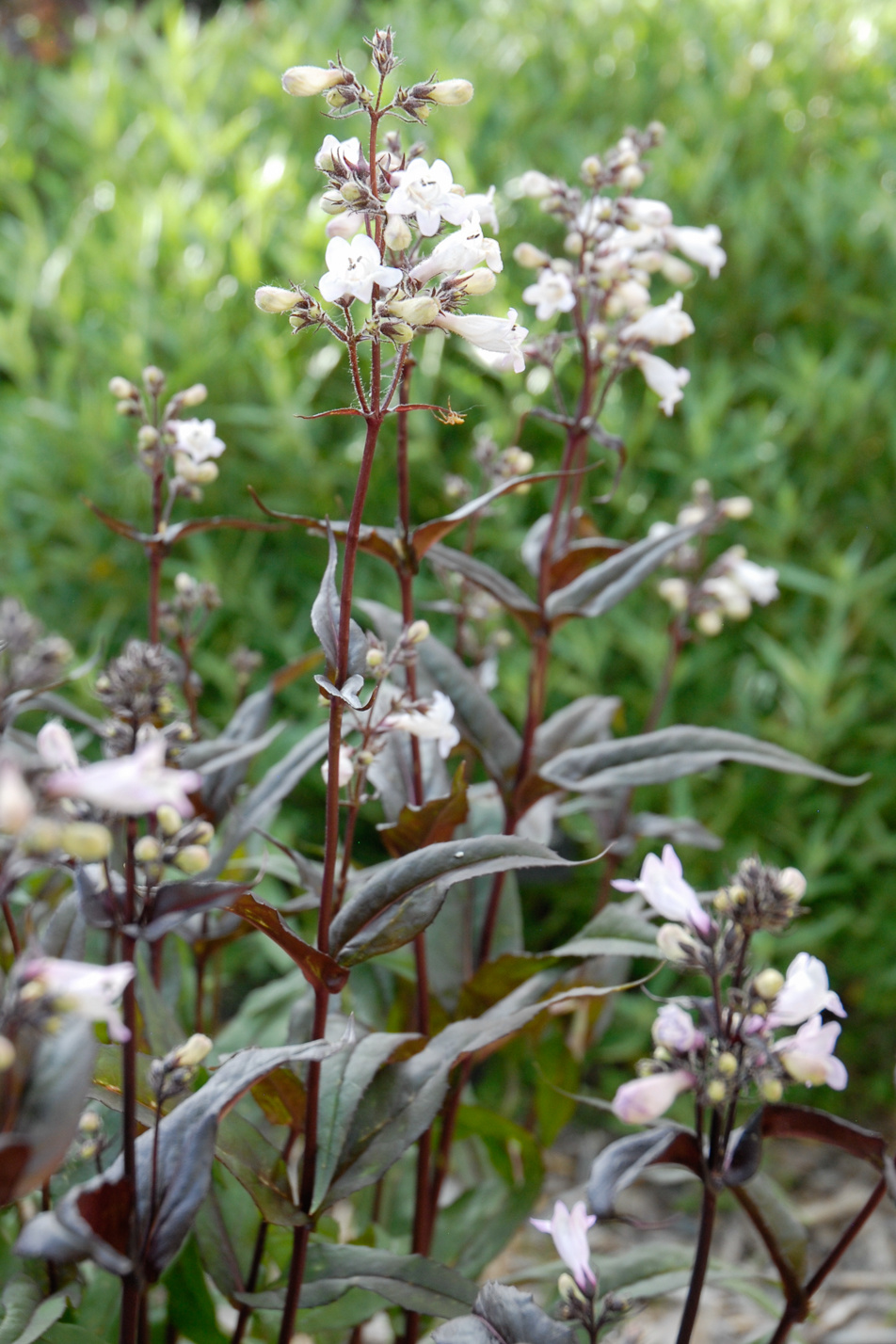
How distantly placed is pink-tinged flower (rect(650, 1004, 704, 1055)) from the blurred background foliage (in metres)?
1.39

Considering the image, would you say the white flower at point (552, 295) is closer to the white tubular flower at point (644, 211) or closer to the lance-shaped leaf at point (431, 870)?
the white tubular flower at point (644, 211)

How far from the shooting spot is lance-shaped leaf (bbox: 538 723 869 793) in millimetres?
1157

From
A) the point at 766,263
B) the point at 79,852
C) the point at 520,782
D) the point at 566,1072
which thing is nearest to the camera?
the point at 79,852

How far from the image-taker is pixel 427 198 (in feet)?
2.75

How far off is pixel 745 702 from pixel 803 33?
6.18 feet

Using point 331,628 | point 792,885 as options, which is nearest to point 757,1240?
point 792,885

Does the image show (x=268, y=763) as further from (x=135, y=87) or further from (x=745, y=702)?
(x=135, y=87)

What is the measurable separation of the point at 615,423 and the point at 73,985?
6.16 ft

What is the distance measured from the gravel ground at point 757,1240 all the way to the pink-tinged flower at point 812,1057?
119 cm

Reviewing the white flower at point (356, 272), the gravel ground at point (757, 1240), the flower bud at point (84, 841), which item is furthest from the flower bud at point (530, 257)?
the gravel ground at point (757, 1240)

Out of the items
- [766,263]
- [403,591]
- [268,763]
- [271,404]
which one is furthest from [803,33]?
[403,591]

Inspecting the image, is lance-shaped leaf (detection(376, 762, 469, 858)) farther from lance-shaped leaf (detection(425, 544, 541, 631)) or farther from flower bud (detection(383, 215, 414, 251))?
flower bud (detection(383, 215, 414, 251))

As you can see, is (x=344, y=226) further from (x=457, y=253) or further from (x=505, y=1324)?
(x=505, y=1324)

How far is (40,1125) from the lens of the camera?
2.02 feet
